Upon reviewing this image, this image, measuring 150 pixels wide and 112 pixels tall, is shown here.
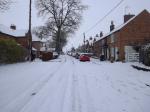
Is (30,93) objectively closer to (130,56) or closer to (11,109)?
(11,109)

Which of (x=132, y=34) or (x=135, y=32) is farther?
(x=132, y=34)

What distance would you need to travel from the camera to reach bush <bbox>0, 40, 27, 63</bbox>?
2741 centimetres

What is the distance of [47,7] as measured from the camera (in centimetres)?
6078

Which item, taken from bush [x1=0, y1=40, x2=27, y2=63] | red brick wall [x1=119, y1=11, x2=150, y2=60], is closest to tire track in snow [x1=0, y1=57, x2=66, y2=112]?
bush [x1=0, y1=40, x2=27, y2=63]

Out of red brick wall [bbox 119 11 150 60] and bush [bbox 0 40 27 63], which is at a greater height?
red brick wall [bbox 119 11 150 60]

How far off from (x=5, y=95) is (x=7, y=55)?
1933cm

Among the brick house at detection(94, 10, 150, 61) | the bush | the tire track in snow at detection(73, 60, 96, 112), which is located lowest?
the tire track in snow at detection(73, 60, 96, 112)

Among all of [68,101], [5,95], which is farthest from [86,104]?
[5,95]

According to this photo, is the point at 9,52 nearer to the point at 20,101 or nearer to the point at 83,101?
the point at 20,101

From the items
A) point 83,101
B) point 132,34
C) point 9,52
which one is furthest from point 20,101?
point 132,34

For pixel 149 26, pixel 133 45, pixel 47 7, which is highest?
pixel 47 7

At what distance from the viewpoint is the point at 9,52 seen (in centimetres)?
2909

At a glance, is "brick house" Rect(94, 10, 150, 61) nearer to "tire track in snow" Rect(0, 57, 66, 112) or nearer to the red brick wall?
the red brick wall

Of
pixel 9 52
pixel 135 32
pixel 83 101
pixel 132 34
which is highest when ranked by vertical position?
→ pixel 135 32
